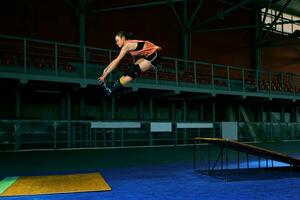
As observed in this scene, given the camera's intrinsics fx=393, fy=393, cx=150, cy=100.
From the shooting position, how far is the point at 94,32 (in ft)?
77.1

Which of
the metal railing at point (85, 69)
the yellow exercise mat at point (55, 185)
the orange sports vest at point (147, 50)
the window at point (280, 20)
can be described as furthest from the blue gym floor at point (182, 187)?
the window at point (280, 20)

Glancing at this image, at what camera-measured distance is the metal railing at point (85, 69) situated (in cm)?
1745

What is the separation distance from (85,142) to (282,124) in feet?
51.3

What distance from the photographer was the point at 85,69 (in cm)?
1869

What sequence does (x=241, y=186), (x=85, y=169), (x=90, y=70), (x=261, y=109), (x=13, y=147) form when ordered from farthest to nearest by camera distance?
1. (x=261, y=109)
2. (x=90, y=70)
3. (x=13, y=147)
4. (x=85, y=169)
5. (x=241, y=186)

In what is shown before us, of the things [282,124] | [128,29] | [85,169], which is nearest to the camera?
[85,169]

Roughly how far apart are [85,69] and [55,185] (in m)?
11.0

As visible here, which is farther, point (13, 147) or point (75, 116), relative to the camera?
point (75, 116)

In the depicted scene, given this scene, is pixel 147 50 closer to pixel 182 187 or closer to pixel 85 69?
pixel 182 187

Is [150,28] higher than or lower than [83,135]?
higher

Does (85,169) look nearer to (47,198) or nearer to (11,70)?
(47,198)

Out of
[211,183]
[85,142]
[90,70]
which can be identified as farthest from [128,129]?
[211,183]

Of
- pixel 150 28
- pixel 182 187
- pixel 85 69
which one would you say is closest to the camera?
pixel 182 187

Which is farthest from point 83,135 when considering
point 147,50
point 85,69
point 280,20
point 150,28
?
point 280,20
